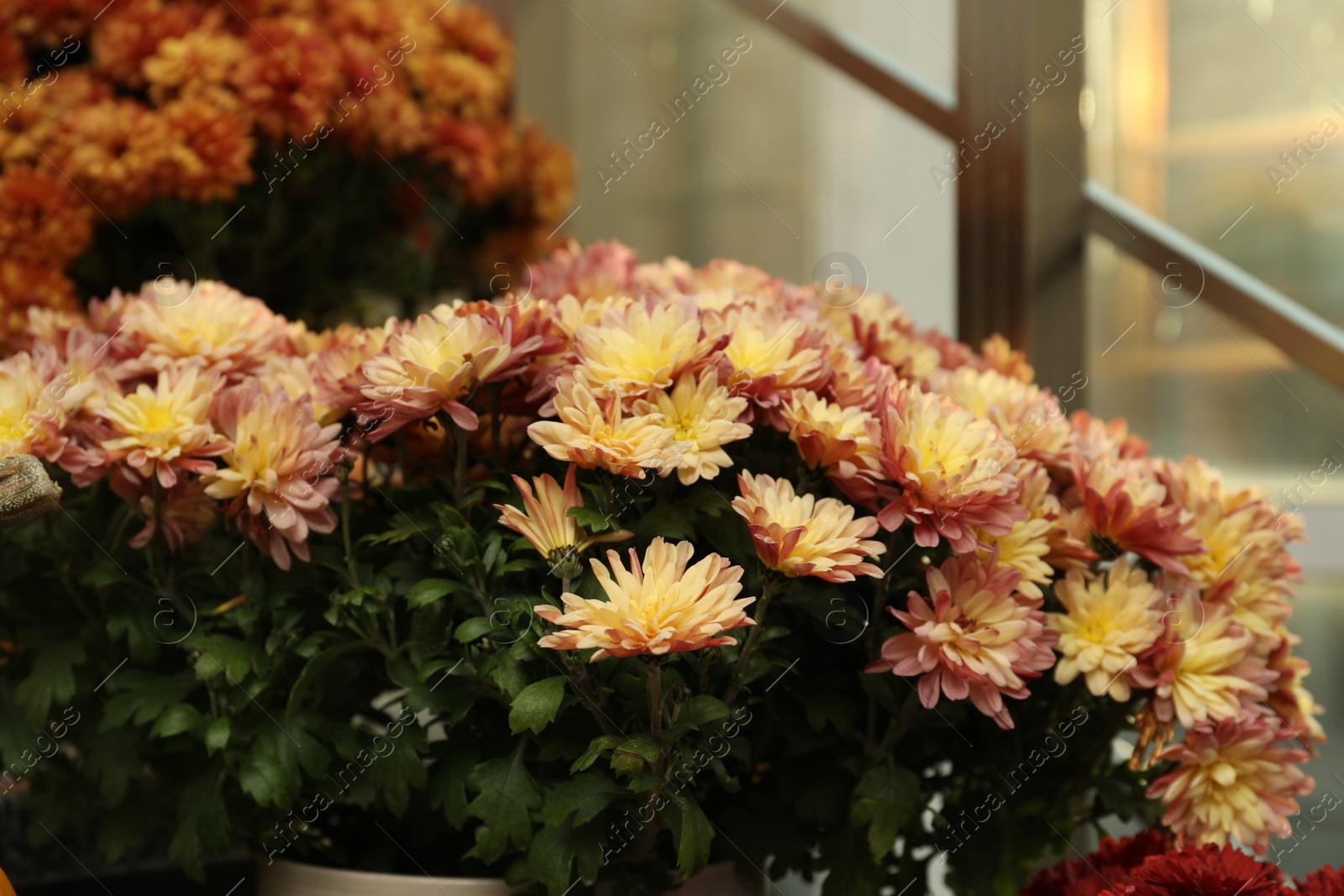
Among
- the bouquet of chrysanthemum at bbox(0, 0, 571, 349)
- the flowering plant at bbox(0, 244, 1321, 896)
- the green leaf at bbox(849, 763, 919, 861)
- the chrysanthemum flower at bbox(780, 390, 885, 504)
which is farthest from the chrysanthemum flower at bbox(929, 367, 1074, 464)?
the bouquet of chrysanthemum at bbox(0, 0, 571, 349)

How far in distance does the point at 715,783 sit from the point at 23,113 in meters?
0.88

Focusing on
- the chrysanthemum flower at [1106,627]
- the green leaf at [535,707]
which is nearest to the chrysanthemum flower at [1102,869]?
the chrysanthemum flower at [1106,627]

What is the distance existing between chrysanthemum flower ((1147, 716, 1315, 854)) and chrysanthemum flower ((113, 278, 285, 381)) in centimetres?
62

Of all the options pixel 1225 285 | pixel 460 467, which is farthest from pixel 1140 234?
pixel 460 467

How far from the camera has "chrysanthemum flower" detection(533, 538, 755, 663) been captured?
1.75 ft

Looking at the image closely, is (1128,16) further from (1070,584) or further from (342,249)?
(342,249)

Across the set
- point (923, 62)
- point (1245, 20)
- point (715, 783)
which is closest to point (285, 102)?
point (923, 62)

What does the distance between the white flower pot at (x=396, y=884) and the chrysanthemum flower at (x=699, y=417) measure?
255 mm

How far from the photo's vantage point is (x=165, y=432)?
0.67 meters

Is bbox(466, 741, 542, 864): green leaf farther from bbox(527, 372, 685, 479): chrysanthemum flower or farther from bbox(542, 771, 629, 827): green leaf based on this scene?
bbox(527, 372, 685, 479): chrysanthemum flower

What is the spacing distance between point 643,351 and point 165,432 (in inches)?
10.8

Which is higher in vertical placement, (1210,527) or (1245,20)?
(1245,20)

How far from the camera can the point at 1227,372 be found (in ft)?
3.51

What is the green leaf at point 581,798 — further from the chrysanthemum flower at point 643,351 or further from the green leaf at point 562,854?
the chrysanthemum flower at point 643,351
